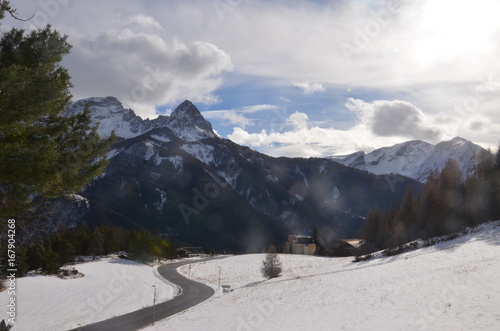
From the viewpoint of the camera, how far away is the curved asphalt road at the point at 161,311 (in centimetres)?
2998

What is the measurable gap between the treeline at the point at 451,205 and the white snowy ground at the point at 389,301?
20400 millimetres

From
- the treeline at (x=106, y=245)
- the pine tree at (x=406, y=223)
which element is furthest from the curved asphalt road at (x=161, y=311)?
the pine tree at (x=406, y=223)

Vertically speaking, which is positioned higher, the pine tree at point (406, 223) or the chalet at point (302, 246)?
the pine tree at point (406, 223)

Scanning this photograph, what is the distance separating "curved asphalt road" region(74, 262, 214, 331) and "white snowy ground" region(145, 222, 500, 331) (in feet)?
13.4

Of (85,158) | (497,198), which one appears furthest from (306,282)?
(497,198)

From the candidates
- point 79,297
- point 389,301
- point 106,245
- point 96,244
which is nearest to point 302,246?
point 106,245

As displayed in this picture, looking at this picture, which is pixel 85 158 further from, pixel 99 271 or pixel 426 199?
pixel 426 199

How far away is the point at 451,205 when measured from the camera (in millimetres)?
61531

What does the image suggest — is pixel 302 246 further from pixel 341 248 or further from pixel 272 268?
pixel 272 268

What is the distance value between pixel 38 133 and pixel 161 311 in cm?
2843

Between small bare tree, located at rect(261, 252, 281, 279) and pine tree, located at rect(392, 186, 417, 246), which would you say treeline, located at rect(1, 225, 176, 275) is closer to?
small bare tree, located at rect(261, 252, 281, 279)

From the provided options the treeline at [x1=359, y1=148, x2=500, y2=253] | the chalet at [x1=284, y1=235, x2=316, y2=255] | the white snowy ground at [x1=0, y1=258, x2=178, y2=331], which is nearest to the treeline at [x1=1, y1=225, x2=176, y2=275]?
the white snowy ground at [x1=0, y1=258, x2=178, y2=331]

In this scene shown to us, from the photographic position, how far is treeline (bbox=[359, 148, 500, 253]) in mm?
54094

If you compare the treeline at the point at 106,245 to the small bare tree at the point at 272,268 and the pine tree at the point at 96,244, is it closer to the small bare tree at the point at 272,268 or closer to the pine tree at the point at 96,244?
the pine tree at the point at 96,244
